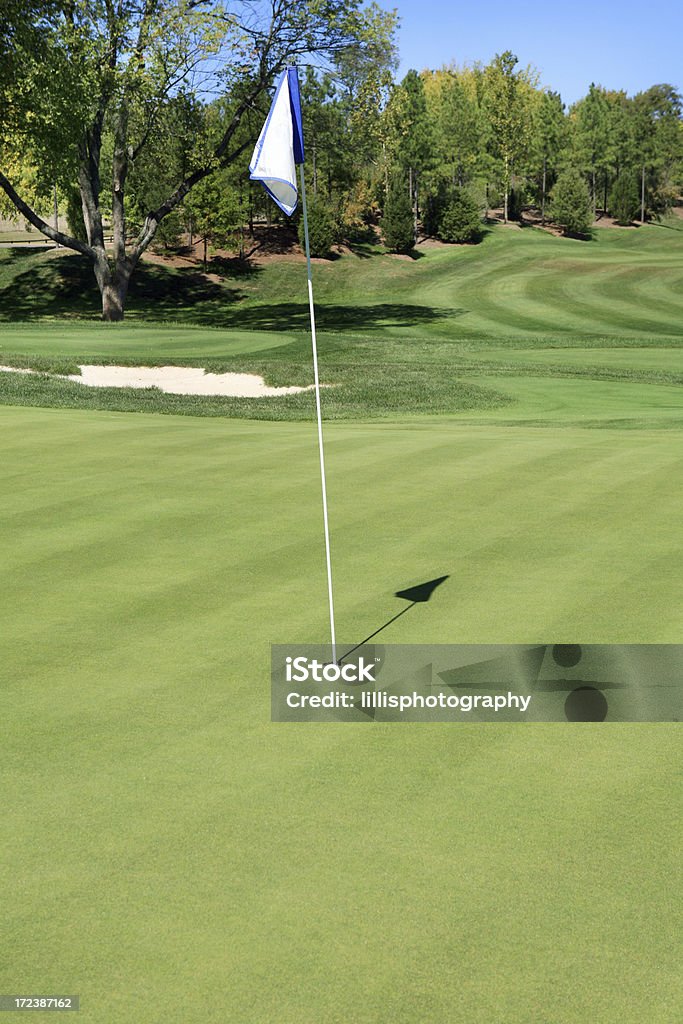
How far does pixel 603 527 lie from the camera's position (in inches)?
359

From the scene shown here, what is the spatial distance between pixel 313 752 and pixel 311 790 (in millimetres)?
404

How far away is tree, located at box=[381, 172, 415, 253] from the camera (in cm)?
→ 7275

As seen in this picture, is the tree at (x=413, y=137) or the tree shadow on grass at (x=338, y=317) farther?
the tree at (x=413, y=137)

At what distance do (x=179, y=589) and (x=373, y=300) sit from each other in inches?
2084

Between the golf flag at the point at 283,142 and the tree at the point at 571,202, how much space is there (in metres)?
83.5

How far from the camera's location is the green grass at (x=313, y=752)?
12.0ft

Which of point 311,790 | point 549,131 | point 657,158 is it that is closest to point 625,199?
point 657,158

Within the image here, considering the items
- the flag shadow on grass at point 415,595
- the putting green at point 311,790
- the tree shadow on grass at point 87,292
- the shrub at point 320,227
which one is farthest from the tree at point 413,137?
the flag shadow on grass at point 415,595

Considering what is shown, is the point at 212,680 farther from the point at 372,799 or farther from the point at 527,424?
the point at 527,424

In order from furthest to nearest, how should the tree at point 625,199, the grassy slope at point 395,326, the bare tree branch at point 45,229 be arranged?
1. the tree at point 625,199
2. the bare tree branch at point 45,229
3. the grassy slope at point 395,326

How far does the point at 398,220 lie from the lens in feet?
240

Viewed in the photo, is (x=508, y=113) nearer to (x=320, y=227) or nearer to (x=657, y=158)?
(x=657, y=158)

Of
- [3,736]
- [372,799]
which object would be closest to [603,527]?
[372,799]

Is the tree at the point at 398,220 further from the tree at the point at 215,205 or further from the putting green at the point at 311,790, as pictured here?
the putting green at the point at 311,790
